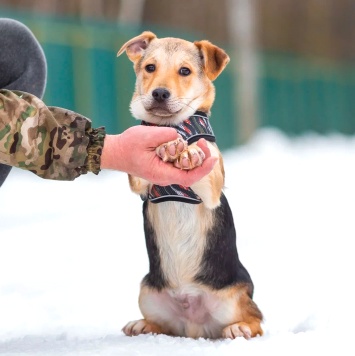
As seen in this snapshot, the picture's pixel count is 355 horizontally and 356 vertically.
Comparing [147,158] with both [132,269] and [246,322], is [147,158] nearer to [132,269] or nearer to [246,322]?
[246,322]

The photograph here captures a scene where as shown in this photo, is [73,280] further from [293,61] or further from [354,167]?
[293,61]

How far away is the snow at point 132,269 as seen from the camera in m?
2.84

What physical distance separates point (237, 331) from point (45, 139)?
0.97 meters

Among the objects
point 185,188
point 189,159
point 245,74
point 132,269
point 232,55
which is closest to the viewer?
point 189,159

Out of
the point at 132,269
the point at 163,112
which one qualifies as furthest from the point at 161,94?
the point at 132,269

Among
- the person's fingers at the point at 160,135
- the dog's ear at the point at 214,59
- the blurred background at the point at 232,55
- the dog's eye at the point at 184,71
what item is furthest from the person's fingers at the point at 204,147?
the blurred background at the point at 232,55

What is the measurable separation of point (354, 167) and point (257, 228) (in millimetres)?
5250

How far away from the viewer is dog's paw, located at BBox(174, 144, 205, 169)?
8.54 ft

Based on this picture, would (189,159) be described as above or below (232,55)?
above

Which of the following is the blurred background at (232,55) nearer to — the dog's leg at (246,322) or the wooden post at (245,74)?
the wooden post at (245,74)

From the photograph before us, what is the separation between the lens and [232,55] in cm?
1590

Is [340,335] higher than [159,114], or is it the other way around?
[159,114]

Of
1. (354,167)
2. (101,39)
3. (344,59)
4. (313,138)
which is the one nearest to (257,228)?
(354,167)

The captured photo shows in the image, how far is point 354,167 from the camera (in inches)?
407
